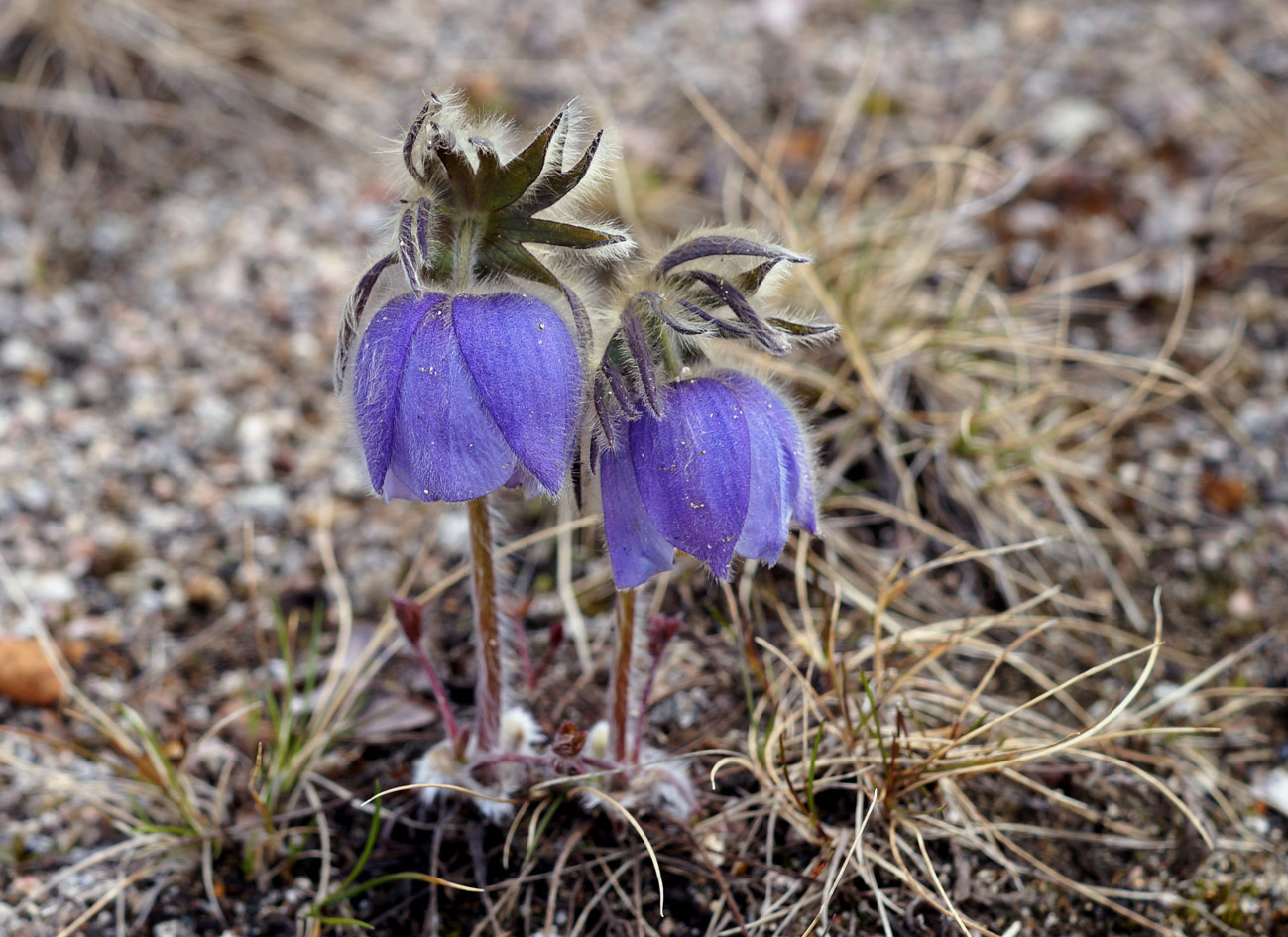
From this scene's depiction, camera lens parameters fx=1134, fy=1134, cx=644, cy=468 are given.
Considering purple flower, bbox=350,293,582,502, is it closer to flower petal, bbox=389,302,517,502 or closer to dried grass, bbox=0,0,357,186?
flower petal, bbox=389,302,517,502

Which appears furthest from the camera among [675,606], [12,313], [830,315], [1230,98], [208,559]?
[1230,98]

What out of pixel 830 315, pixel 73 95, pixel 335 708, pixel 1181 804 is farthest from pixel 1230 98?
pixel 73 95

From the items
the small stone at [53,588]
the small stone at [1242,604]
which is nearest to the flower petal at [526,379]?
the small stone at [53,588]

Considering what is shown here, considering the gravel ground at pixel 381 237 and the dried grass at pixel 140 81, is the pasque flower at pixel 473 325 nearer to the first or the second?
the gravel ground at pixel 381 237

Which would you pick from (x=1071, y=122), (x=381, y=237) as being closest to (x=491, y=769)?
(x=381, y=237)

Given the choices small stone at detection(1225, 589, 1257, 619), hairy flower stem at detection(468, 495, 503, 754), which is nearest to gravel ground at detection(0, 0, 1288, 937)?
small stone at detection(1225, 589, 1257, 619)

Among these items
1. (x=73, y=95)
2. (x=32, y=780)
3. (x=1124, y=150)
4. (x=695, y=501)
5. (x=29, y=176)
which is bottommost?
(x=32, y=780)

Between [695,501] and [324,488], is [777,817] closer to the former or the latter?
[695,501]
